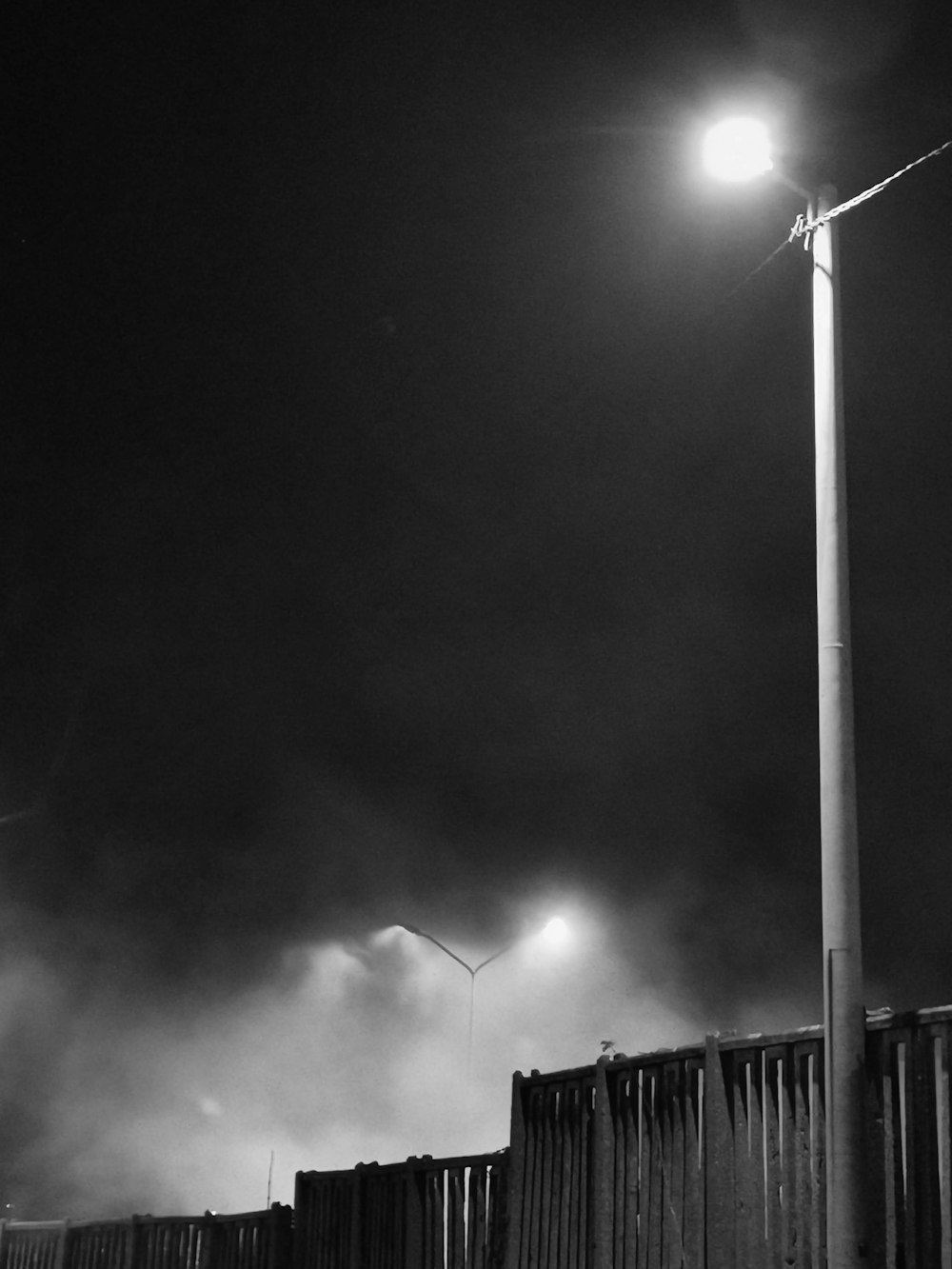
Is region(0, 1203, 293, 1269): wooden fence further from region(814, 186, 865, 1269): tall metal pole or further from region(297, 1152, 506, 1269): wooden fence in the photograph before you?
region(814, 186, 865, 1269): tall metal pole

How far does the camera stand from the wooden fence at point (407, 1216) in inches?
436

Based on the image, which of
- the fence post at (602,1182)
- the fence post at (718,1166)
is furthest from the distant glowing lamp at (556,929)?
the fence post at (718,1166)

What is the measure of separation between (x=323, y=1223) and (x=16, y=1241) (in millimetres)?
10351

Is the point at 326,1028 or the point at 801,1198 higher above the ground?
the point at 326,1028

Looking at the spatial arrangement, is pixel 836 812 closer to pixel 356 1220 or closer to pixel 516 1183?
pixel 516 1183

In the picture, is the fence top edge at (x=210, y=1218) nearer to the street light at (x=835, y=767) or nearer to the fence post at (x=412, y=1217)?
the fence post at (x=412, y=1217)

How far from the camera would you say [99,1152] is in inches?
1805

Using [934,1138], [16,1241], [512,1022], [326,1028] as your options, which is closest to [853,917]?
[934,1138]

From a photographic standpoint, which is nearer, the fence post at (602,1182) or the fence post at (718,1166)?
the fence post at (718,1166)

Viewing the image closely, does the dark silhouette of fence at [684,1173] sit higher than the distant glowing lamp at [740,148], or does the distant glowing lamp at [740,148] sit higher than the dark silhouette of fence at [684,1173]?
the distant glowing lamp at [740,148]

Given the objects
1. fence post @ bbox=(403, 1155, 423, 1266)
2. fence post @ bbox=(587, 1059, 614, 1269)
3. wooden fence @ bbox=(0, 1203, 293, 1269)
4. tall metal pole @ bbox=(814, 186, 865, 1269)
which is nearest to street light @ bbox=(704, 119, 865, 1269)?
tall metal pole @ bbox=(814, 186, 865, 1269)

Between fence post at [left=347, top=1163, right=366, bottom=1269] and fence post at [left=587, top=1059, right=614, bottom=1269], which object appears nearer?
fence post at [left=587, top=1059, right=614, bottom=1269]

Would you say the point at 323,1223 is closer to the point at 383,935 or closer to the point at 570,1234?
the point at 570,1234

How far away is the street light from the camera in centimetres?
693
